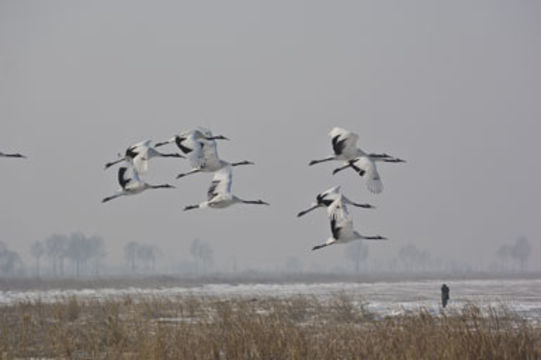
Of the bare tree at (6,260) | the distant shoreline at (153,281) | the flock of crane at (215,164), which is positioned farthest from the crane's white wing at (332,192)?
the bare tree at (6,260)

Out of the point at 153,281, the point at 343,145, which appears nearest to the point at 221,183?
the point at 343,145

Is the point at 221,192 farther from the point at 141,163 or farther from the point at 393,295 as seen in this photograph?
the point at 393,295

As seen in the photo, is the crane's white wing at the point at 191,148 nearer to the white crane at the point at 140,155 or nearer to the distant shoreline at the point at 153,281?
the white crane at the point at 140,155

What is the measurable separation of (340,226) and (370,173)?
94.7 inches

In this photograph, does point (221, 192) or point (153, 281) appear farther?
point (153, 281)

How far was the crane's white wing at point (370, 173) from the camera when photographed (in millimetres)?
10430

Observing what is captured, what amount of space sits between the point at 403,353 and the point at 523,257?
612 ft

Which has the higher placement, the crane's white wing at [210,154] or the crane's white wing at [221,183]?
the crane's white wing at [210,154]

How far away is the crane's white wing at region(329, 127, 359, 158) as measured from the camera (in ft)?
36.5

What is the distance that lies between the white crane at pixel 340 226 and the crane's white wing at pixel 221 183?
223cm

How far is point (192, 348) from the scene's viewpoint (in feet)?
35.1

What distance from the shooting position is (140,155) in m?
10.5

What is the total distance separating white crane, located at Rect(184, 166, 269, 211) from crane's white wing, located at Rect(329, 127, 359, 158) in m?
1.59

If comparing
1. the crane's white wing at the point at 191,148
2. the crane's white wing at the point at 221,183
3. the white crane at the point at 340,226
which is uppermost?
the crane's white wing at the point at 191,148
